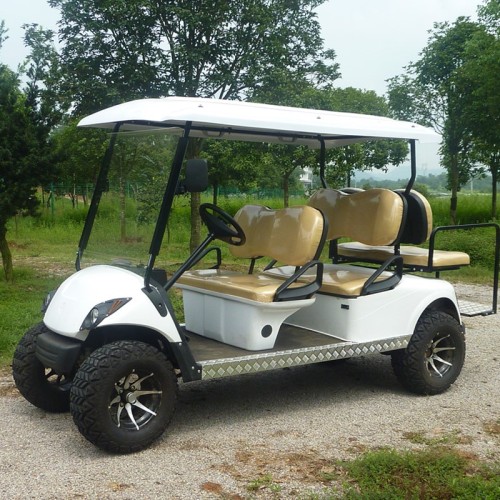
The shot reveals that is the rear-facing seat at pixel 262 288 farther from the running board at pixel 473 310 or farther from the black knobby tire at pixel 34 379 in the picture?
the running board at pixel 473 310

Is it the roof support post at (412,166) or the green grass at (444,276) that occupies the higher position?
the roof support post at (412,166)

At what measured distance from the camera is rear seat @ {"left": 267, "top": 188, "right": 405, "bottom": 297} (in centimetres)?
529

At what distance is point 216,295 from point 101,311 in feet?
3.39

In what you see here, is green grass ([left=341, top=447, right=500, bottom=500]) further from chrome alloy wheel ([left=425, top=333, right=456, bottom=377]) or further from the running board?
the running board

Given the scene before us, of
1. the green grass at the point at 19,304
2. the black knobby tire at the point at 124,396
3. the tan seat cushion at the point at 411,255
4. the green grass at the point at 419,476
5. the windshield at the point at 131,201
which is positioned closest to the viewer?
the green grass at the point at 419,476

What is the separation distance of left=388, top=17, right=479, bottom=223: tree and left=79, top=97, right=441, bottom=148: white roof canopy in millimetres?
15097

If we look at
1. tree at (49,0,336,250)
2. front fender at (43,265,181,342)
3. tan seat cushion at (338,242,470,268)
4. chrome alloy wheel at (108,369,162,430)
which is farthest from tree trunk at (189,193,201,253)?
chrome alloy wheel at (108,369,162,430)

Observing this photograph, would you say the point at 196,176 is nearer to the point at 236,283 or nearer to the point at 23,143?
the point at 236,283

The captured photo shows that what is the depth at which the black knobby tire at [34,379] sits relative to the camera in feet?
15.8

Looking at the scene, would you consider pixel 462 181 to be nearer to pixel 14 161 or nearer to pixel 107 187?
pixel 14 161

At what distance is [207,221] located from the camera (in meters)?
5.04

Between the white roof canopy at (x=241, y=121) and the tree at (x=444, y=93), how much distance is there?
49.5 feet

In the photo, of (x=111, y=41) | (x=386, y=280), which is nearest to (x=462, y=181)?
(x=111, y=41)

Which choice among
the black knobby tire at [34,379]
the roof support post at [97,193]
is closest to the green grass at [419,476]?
the black knobby tire at [34,379]
